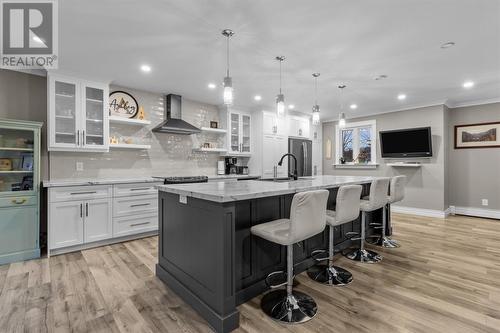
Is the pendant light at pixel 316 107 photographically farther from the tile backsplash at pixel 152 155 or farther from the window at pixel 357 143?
the window at pixel 357 143

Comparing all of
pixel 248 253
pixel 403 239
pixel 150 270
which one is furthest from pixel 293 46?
pixel 403 239

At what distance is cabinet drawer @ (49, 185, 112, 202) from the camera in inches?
124

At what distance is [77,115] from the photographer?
141 inches

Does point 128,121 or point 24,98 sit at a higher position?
point 24,98

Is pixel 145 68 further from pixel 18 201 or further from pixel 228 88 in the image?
pixel 18 201

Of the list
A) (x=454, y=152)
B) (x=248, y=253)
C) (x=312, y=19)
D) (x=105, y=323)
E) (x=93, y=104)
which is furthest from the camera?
(x=454, y=152)

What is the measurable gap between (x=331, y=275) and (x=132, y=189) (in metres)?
3.03

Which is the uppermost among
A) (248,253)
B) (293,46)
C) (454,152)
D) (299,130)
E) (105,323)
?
(293,46)

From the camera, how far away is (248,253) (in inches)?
83.7

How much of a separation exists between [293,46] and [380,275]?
106 inches

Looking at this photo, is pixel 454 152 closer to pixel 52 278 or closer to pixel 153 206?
pixel 153 206

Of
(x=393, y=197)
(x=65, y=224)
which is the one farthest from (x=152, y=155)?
(x=393, y=197)

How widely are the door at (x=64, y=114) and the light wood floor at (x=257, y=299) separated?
158 centimetres

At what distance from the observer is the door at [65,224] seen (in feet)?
10.3
